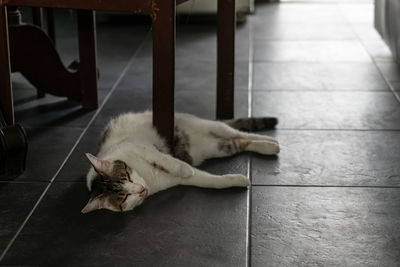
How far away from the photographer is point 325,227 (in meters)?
1.87

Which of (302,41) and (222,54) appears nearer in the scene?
(222,54)

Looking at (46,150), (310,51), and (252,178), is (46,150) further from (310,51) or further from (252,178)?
(310,51)

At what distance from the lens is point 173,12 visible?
2.07m

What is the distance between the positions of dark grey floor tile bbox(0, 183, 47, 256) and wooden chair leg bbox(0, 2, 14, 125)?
296 mm

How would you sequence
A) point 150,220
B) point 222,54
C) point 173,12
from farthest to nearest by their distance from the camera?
1. point 222,54
2. point 173,12
3. point 150,220

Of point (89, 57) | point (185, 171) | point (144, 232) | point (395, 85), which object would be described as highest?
point (89, 57)

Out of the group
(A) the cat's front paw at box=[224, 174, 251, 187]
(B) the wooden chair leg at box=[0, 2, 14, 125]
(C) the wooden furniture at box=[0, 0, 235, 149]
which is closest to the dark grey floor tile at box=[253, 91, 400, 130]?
(C) the wooden furniture at box=[0, 0, 235, 149]

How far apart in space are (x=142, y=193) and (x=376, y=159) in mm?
892

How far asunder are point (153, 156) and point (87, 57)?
38.2 inches

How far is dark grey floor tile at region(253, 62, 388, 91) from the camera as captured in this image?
3.24m

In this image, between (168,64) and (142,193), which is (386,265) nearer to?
(142,193)

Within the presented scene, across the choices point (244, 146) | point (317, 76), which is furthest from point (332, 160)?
point (317, 76)

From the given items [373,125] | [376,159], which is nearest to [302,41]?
[373,125]

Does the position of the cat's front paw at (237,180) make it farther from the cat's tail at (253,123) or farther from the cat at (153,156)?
the cat's tail at (253,123)
